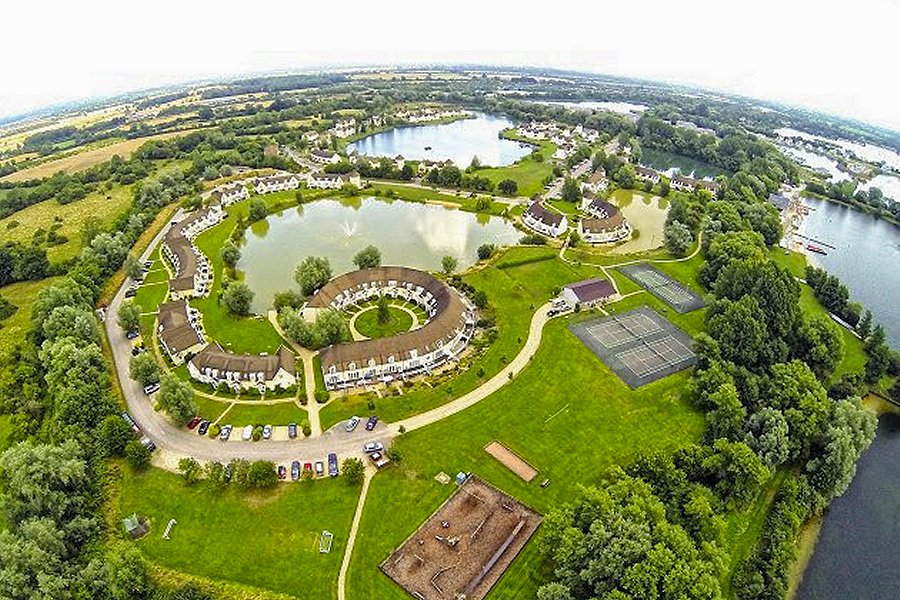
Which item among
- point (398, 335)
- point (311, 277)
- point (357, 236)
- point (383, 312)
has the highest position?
point (311, 277)

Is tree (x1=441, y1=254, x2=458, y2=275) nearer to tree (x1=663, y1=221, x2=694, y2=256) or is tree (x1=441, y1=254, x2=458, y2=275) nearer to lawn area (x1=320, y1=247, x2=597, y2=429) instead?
lawn area (x1=320, y1=247, x2=597, y2=429)

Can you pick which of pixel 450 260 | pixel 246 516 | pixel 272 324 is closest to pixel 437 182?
pixel 450 260

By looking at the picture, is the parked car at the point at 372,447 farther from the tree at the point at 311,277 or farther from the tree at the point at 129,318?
the tree at the point at 129,318

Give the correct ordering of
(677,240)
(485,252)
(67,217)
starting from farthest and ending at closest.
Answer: (67,217), (677,240), (485,252)

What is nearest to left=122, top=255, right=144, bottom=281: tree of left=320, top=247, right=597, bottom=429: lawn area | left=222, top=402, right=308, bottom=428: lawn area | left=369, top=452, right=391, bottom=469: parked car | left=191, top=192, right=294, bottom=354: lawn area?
left=191, top=192, right=294, bottom=354: lawn area

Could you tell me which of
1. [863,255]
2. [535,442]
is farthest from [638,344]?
[863,255]

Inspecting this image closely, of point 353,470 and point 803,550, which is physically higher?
point 353,470

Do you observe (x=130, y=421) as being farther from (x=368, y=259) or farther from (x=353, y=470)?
(x=368, y=259)
